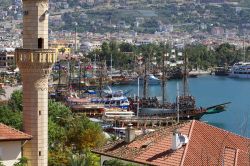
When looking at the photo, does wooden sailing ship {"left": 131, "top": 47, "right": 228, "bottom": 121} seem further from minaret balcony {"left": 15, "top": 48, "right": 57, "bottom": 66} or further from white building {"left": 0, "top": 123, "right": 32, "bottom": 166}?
white building {"left": 0, "top": 123, "right": 32, "bottom": 166}

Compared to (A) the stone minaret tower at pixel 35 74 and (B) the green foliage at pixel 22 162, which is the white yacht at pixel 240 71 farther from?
(B) the green foliage at pixel 22 162

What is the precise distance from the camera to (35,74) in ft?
70.6

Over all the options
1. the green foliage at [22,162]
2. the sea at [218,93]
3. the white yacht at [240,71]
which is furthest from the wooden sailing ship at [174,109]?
the white yacht at [240,71]

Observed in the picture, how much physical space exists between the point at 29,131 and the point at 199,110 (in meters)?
44.6

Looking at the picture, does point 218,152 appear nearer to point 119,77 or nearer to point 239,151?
Result: point 239,151

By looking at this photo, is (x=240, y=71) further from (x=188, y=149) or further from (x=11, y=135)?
(x=188, y=149)

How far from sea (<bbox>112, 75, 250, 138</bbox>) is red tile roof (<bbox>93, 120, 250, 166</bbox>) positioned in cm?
3970

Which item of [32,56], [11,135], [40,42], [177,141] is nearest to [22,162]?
[11,135]

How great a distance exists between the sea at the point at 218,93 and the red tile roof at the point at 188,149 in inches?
1563

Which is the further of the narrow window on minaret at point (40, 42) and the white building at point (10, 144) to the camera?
the narrow window on minaret at point (40, 42)

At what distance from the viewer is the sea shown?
68106 mm

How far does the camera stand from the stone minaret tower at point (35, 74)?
21.2 metres

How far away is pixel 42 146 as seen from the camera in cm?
2127

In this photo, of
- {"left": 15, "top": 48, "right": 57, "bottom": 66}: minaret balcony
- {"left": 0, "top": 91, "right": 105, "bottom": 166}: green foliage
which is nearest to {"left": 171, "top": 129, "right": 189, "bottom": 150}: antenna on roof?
{"left": 15, "top": 48, "right": 57, "bottom": 66}: minaret balcony
